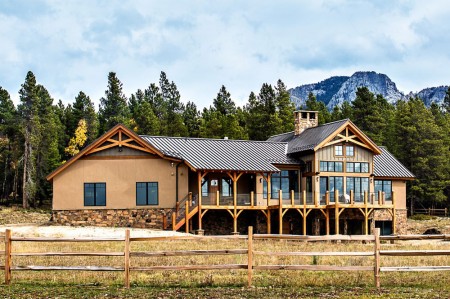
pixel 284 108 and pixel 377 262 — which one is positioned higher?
pixel 284 108

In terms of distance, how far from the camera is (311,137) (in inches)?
1667

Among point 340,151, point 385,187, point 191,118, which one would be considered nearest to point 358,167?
point 340,151

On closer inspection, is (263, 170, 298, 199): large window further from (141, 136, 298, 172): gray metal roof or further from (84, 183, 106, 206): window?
(84, 183, 106, 206): window

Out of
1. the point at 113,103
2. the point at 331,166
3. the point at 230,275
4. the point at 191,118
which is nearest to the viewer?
the point at 230,275

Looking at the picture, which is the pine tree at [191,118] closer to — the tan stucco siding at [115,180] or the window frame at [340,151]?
the window frame at [340,151]

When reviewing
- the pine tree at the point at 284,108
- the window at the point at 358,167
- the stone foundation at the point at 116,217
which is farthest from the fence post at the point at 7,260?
the pine tree at the point at 284,108

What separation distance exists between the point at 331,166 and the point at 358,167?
193cm

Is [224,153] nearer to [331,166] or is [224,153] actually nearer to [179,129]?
[331,166]

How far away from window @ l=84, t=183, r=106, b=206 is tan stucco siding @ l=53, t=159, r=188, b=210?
0.18 metres

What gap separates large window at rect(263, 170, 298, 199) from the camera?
40.7 meters

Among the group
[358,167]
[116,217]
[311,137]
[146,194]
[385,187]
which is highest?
[311,137]

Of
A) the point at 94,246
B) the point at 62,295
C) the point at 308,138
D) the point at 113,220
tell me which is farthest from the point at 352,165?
the point at 62,295

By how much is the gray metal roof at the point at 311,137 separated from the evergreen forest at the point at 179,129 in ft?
64.3

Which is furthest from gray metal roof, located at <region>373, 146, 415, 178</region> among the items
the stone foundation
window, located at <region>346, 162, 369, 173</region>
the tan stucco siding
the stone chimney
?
the stone foundation
